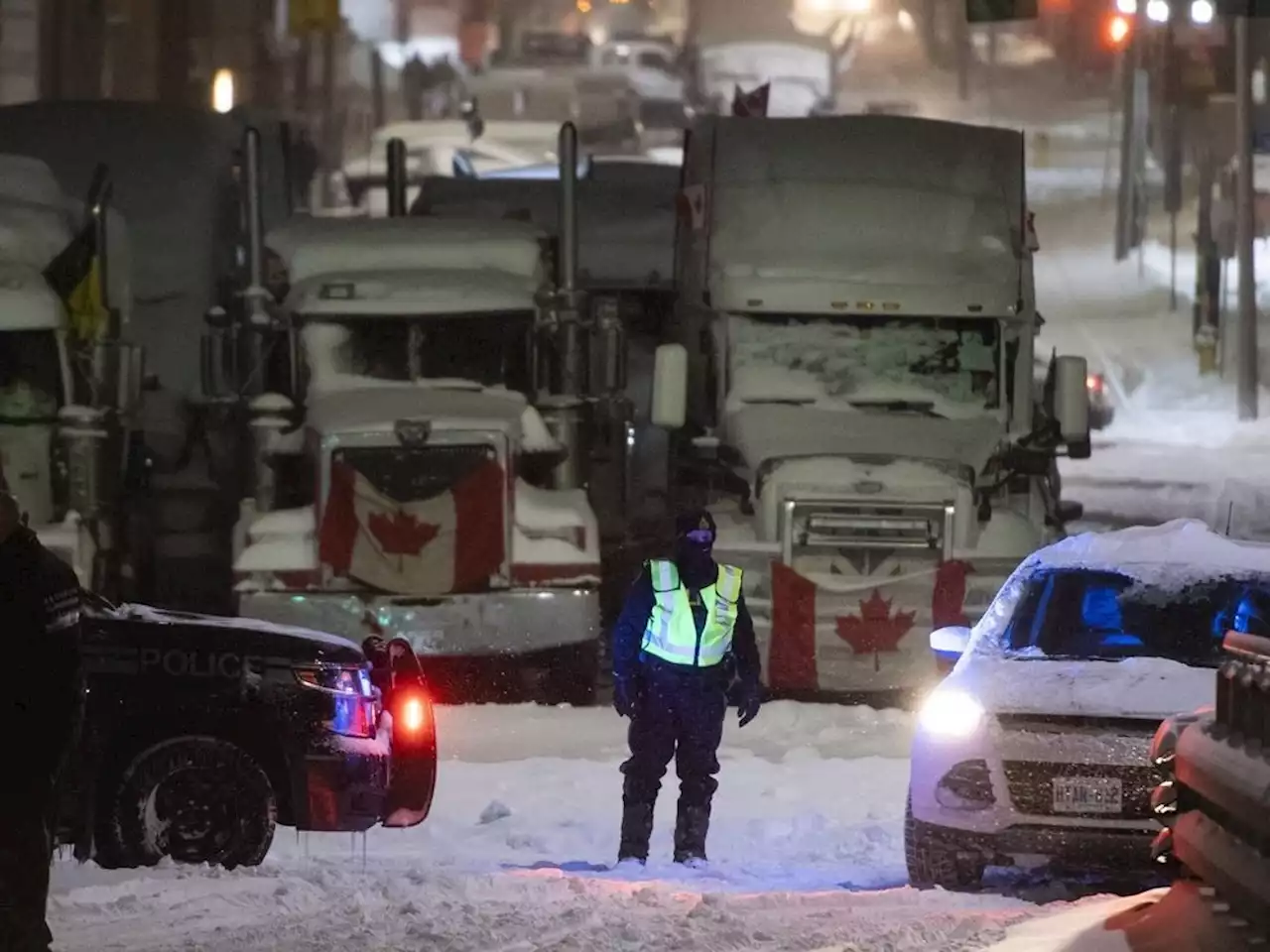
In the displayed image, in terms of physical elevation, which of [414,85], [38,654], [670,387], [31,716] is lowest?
[670,387]

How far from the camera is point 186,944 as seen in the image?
719cm

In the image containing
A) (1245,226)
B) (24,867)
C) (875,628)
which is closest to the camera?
(24,867)

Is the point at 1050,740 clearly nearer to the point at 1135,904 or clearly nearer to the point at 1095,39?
the point at 1135,904

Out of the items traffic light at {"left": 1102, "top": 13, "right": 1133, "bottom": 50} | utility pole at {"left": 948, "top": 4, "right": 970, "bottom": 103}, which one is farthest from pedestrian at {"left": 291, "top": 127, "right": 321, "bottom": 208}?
utility pole at {"left": 948, "top": 4, "right": 970, "bottom": 103}

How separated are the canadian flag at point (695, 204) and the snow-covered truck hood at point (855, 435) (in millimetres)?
1408

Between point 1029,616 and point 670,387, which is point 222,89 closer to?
point 670,387

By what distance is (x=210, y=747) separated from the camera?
8.80 metres

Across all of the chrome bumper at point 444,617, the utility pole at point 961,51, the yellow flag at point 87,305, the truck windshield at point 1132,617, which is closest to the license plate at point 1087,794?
the truck windshield at point 1132,617

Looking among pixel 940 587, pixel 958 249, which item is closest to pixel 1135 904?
pixel 940 587

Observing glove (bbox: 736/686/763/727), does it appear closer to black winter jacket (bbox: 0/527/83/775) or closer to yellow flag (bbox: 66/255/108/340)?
black winter jacket (bbox: 0/527/83/775)

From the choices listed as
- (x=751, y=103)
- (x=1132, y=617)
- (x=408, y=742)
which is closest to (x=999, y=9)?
(x=751, y=103)

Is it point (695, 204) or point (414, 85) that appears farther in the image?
point (414, 85)

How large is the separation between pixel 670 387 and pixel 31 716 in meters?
9.29

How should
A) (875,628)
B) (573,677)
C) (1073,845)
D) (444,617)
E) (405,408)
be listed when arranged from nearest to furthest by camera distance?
(1073,845)
(444,617)
(875,628)
(405,408)
(573,677)
